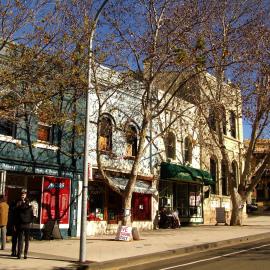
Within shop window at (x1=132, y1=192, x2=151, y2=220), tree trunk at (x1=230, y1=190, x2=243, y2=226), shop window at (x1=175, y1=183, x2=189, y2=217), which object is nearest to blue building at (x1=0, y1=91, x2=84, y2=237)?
shop window at (x1=132, y1=192, x2=151, y2=220)

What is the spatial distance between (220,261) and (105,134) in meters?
10.6

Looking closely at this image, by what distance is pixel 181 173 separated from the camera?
26.4 metres

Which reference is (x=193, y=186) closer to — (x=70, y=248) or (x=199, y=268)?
(x=70, y=248)

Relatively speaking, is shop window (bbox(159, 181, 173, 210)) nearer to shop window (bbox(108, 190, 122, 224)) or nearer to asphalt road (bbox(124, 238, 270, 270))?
shop window (bbox(108, 190, 122, 224))

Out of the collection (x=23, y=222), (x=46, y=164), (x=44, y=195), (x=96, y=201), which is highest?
(x=46, y=164)

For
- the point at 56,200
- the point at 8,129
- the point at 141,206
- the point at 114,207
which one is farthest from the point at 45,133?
the point at 141,206

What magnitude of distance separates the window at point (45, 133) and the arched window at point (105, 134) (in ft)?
9.90

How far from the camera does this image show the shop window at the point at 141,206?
24406mm

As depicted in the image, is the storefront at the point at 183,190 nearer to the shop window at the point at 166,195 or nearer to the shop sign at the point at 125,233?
the shop window at the point at 166,195

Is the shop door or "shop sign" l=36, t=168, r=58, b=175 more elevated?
"shop sign" l=36, t=168, r=58, b=175

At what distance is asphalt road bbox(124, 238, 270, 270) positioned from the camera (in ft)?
38.8

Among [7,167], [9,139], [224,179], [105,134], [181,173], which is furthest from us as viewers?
[224,179]

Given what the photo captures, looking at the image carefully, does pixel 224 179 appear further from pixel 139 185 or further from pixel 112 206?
pixel 112 206

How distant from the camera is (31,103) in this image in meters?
13.6
